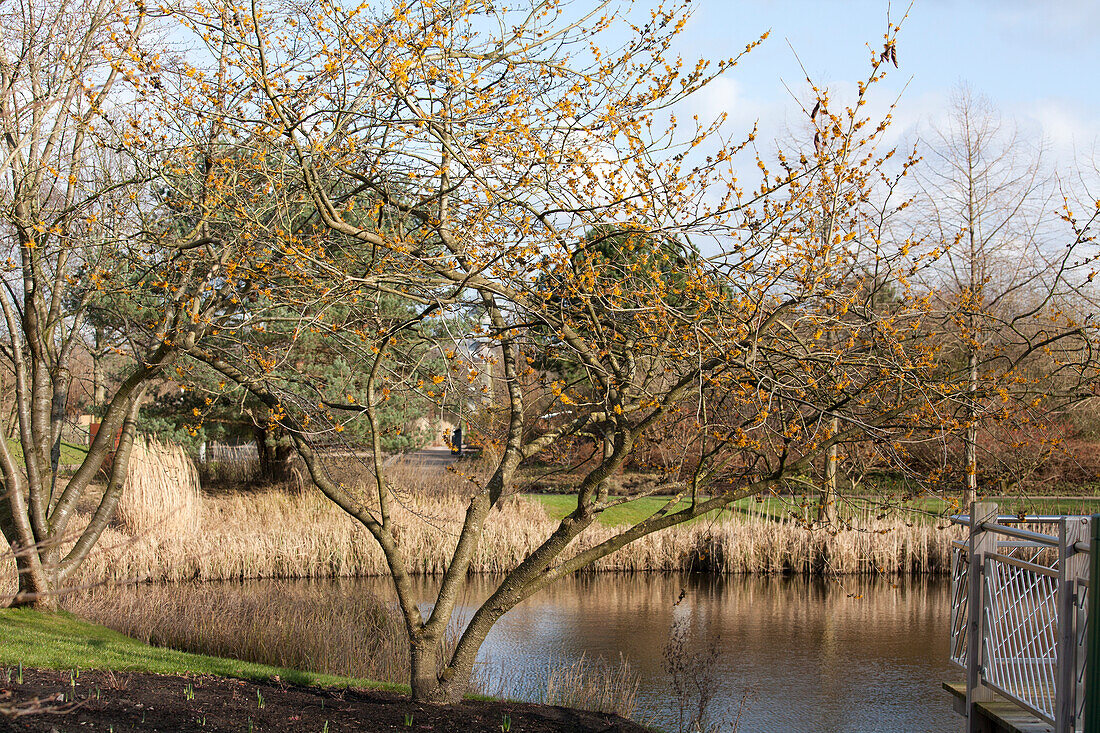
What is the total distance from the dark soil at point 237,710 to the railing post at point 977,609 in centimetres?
213

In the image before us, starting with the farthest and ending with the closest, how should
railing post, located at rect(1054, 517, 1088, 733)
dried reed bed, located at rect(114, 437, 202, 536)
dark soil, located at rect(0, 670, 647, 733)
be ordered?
dried reed bed, located at rect(114, 437, 202, 536) → railing post, located at rect(1054, 517, 1088, 733) → dark soil, located at rect(0, 670, 647, 733)

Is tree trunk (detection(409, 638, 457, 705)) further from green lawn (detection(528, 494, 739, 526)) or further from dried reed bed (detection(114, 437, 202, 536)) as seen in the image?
green lawn (detection(528, 494, 739, 526))

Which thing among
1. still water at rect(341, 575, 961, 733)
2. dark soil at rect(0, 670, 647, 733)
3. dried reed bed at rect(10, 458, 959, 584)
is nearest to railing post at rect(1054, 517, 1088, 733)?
dark soil at rect(0, 670, 647, 733)

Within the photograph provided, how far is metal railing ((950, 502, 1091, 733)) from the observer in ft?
14.3

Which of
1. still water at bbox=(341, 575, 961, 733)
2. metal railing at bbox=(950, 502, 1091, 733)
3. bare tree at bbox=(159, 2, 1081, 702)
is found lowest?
still water at bbox=(341, 575, 961, 733)

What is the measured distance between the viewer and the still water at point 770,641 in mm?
8164

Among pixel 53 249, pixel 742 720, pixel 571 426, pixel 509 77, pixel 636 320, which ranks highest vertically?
pixel 509 77

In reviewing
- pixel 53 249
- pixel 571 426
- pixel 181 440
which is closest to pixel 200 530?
pixel 181 440

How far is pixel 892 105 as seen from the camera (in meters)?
4.44

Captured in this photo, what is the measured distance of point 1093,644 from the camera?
4.01m

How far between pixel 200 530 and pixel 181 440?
3310 mm

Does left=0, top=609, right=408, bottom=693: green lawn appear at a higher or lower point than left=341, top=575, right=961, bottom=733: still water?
higher

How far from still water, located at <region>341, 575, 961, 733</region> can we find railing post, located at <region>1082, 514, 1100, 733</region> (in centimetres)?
291

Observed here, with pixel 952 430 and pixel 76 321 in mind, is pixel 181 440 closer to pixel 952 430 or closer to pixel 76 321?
pixel 76 321
